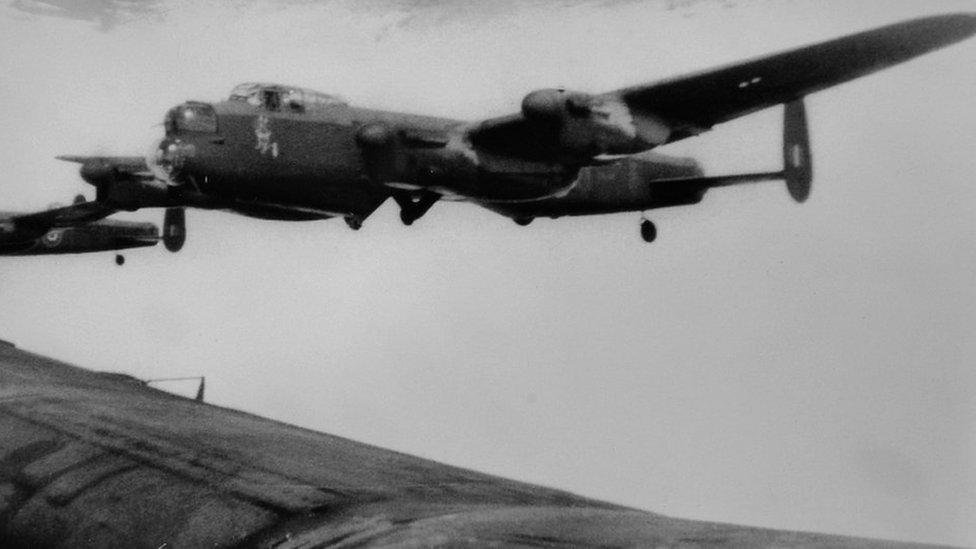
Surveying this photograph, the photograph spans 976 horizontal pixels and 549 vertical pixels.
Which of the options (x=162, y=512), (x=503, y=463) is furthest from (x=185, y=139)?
(x=503, y=463)

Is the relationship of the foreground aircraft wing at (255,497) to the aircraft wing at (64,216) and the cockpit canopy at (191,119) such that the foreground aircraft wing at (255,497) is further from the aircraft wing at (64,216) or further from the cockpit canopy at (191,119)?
the aircraft wing at (64,216)

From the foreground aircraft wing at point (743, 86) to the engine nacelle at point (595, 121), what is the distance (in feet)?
Answer: 0.04

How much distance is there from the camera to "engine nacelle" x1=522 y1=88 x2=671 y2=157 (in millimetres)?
7836

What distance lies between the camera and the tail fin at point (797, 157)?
7.39 meters

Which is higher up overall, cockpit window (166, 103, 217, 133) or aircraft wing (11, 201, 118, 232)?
cockpit window (166, 103, 217, 133)

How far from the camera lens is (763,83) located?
7.25 m

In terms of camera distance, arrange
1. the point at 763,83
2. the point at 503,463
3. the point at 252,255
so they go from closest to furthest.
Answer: the point at 763,83
the point at 503,463
the point at 252,255

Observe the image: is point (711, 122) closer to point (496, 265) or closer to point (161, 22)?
point (496, 265)

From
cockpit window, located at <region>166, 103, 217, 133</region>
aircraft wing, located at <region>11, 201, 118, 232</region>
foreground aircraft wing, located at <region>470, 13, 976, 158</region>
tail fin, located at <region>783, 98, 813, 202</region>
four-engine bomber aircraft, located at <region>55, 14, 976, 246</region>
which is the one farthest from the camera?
aircraft wing, located at <region>11, 201, 118, 232</region>

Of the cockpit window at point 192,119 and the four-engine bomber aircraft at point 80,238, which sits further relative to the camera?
the four-engine bomber aircraft at point 80,238

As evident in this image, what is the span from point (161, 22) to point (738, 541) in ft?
29.3

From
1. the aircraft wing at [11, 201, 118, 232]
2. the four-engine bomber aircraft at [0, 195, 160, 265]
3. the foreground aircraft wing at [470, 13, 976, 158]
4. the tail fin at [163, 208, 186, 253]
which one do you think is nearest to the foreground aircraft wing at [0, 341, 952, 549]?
the foreground aircraft wing at [470, 13, 976, 158]

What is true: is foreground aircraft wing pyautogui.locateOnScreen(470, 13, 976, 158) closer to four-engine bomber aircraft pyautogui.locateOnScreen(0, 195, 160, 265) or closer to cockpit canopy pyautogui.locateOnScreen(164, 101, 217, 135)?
cockpit canopy pyautogui.locateOnScreen(164, 101, 217, 135)

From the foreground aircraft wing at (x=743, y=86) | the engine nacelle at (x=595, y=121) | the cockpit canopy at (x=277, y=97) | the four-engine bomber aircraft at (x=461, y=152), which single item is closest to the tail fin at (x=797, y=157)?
the four-engine bomber aircraft at (x=461, y=152)
